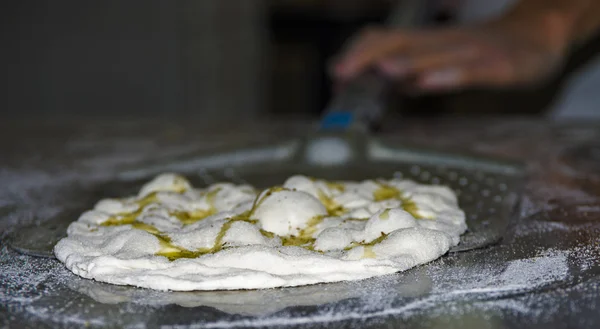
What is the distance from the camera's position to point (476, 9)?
9.90 ft

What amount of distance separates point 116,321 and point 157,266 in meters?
0.13

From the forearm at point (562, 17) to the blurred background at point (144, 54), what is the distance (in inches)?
81.8

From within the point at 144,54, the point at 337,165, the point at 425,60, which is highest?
the point at 425,60

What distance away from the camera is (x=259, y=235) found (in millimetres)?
931

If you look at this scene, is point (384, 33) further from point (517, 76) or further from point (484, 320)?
point (484, 320)

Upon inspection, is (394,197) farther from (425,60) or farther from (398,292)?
(425,60)

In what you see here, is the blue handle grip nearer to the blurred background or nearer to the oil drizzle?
the oil drizzle

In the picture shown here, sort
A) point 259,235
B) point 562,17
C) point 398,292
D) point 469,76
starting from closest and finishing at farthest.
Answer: point 398,292
point 259,235
point 469,76
point 562,17

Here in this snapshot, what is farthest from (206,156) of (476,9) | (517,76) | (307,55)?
(307,55)

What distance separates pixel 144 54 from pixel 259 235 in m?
3.49

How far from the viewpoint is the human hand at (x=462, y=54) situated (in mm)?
2041

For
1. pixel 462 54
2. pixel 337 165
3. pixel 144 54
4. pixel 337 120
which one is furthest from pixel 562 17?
pixel 144 54

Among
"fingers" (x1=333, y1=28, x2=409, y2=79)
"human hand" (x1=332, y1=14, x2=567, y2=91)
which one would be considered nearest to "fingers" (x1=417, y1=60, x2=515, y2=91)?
"human hand" (x1=332, y1=14, x2=567, y2=91)

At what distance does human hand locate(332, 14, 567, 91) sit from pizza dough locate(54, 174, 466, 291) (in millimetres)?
910
